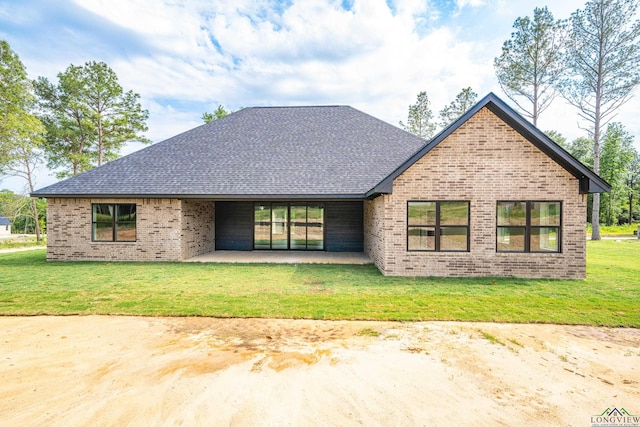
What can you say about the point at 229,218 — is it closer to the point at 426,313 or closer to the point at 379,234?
the point at 379,234

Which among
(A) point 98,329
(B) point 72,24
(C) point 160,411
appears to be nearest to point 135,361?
(C) point 160,411

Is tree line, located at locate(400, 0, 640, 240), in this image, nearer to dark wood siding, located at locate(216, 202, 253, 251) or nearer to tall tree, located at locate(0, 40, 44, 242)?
dark wood siding, located at locate(216, 202, 253, 251)

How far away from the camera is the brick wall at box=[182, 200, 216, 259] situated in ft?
40.2

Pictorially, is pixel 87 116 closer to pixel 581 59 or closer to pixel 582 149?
pixel 581 59

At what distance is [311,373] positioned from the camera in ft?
12.1

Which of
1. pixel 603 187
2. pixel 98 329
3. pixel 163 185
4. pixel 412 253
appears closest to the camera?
pixel 98 329

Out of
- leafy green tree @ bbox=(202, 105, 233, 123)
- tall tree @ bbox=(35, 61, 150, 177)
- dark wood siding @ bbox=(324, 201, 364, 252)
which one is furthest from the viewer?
leafy green tree @ bbox=(202, 105, 233, 123)

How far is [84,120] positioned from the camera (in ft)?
85.6

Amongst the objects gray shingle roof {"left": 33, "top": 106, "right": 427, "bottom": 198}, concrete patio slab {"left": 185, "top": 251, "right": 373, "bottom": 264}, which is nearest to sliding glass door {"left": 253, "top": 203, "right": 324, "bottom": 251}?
concrete patio slab {"left": 185, "top": 251, "right": 373, "bottom": 264}

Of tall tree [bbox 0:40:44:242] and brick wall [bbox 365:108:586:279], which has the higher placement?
tall tree [bbox 0:40:44:242]

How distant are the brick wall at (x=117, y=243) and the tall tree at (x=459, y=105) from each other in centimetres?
3309

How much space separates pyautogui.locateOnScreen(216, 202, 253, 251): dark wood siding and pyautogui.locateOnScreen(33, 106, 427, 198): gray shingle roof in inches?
92.9

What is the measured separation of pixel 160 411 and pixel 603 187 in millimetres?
11398

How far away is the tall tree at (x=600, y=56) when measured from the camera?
19.9 m
